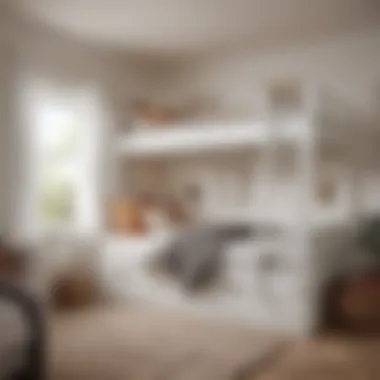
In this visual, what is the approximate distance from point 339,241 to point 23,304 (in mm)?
548

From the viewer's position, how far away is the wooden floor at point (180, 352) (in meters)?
0.82

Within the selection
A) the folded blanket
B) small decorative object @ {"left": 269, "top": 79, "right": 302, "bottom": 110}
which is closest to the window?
the folded blanket

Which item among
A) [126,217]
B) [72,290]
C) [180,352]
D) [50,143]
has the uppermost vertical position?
[50,143]

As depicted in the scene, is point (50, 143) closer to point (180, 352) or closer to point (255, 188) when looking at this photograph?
point (255, 188)

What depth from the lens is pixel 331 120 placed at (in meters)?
0.89

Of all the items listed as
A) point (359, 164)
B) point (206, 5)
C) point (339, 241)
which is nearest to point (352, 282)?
point (339, 241)

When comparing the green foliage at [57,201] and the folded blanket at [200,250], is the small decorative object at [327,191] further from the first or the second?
the green foliage at [57,201]

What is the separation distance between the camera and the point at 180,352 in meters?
0.96

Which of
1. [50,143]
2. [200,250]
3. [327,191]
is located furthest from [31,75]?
[327,191]

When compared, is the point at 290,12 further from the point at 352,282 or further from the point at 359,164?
the point at 352,282

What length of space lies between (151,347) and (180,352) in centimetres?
6

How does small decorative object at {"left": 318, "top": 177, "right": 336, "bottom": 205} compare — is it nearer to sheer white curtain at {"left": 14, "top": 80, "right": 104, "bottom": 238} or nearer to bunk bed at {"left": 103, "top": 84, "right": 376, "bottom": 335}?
bunk bed at {"left": 103, "top": 84, "right": 376, "bottom": 335}

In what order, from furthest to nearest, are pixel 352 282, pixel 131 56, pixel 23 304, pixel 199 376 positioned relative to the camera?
pixel 352 282 < pixel 199 376 < pixel 131 56 < pixel 23 304

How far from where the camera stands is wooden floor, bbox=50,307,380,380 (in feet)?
2.70
